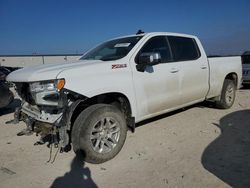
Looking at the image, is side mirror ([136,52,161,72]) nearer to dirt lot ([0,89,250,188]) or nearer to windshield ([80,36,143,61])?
windshield ([80,36,143,61])

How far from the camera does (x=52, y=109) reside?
153 inches

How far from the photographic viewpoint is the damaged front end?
367 cm

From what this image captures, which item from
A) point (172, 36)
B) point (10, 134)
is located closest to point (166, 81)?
point (172, 36)

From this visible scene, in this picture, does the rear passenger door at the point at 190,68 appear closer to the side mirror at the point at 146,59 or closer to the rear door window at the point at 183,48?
the rear door window at the point at 183,48

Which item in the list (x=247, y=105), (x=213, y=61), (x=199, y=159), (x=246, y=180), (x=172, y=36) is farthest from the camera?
(x=247, y=105)

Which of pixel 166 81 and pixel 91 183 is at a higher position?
pixel 166 81

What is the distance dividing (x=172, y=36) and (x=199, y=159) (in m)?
2.73

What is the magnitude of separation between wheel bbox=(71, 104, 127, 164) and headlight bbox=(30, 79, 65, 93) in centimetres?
57

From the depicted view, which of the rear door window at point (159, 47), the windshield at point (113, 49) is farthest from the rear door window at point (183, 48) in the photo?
the windshield at point (113, 49)

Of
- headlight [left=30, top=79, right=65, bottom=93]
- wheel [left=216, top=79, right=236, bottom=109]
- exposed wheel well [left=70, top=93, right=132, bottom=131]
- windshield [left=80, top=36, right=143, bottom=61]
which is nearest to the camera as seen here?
headlight [left=30, top=79, right=65, bottom=93]

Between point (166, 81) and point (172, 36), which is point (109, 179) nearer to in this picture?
point (166, 81)

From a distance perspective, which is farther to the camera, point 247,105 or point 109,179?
point 247,105

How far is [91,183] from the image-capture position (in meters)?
3.53

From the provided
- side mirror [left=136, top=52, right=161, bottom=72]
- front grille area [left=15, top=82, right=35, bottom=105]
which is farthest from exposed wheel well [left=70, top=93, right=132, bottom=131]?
front grille area [left=15, top=82, right=35, bottom=105]
